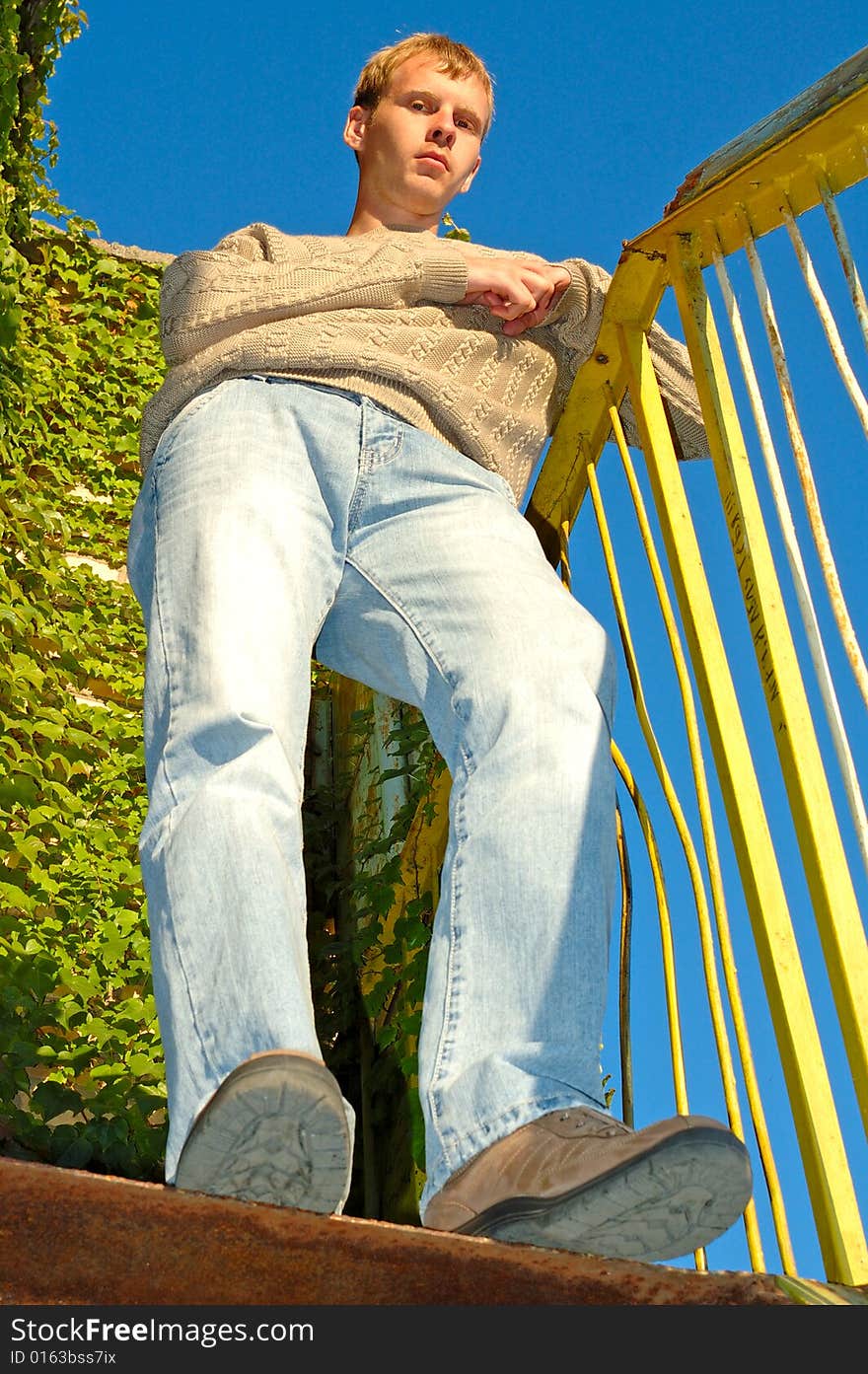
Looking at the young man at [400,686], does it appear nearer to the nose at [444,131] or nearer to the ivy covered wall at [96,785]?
the nose at [444,131]

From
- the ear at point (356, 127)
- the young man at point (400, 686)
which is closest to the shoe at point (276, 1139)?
the young man at point (400, 686)

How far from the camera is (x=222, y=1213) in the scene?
130 centimetres

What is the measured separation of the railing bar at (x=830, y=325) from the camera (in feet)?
5.90

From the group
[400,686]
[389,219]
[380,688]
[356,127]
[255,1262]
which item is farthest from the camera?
[356,127]

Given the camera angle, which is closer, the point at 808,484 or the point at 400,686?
the point at 808,484

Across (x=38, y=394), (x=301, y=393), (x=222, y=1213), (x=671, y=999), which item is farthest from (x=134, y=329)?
(x=222, y=1213)

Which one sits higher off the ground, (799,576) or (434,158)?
(434,158)

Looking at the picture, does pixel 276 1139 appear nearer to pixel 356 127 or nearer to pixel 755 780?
pixel 755 780

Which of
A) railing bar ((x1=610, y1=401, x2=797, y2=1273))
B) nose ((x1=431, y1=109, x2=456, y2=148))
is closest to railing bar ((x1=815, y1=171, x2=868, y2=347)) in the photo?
railing bar ((x1=610, y1=401, x2=797, y2=1273))

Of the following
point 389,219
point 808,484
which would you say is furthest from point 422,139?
point 808,484

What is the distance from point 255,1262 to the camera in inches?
52.7

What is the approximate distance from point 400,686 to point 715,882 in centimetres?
50

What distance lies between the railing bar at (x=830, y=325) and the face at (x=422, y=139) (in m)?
0.97
